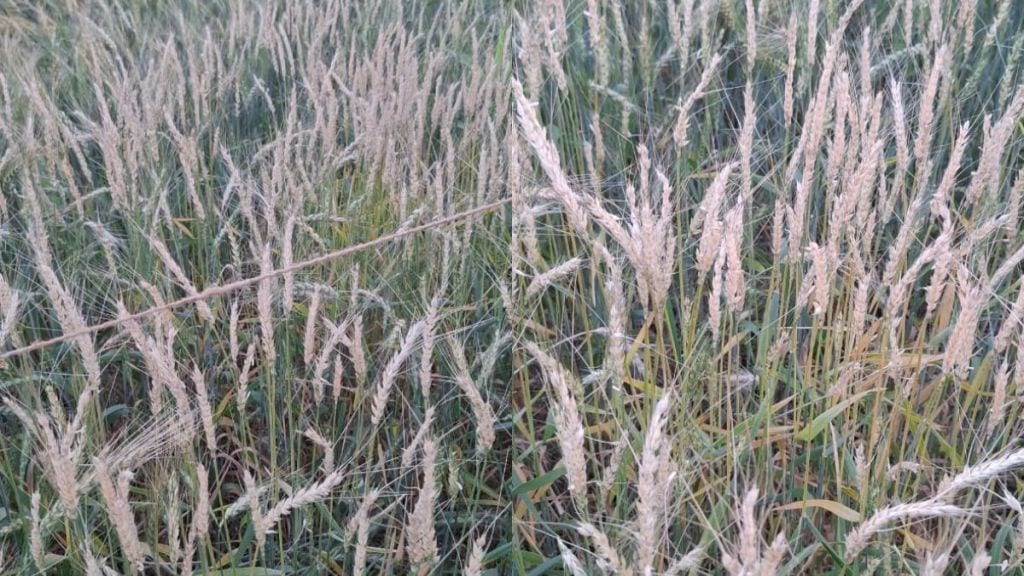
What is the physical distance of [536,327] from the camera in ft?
5.80

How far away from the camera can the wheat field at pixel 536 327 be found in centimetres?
128

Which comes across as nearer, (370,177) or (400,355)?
(400,355)

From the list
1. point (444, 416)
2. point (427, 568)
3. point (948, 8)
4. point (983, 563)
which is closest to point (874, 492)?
point (983, 563)

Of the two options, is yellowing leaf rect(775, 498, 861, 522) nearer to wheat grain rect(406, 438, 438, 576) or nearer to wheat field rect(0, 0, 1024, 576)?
wheat field rect(0, 0, 1024, 576)

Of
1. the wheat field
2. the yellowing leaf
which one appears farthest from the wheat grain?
the yellowing leaf

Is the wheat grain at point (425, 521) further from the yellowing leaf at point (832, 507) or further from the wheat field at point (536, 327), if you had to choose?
the yellowing leaf at point (832, 507)

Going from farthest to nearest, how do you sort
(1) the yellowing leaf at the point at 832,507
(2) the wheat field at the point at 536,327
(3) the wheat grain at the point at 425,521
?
(1) the yellowing leaf at the point at 832,507
(2) the wheat field at the point at 536,327
(3) the wheat grain at the point at 425,521

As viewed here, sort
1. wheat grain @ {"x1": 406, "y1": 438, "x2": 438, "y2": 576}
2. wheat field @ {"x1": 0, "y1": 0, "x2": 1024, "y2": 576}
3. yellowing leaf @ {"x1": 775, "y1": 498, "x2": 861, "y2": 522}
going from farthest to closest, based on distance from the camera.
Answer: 1. yellowing leaf @ {"x1": 775, "y1": 498, "x2": 861, "y2": 522}
2. wheat field @ {"x1": 0, "y1": 0, "x2": 1024, "y2": 576}
3. wheat grain @ {"x1": 406, "y1": 438, "x2": 438, "y2": 576}

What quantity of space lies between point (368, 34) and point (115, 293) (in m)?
1.25

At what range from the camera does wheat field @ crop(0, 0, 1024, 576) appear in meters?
1.28

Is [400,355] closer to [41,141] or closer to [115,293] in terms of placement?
[115,293]

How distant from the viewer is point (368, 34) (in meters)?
2.92

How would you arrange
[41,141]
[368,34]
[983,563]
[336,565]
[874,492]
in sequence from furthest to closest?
1. [368,34]
2. [41,141]
3. [336,565]
4. [874,492]
5. [983,563]

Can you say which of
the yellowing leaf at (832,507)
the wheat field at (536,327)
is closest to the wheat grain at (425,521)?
the wheat field at (536,327)
